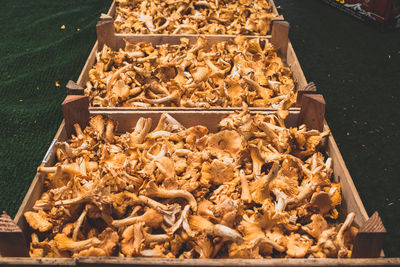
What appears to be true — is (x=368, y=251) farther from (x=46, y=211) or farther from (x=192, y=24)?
(x=192, y=24)

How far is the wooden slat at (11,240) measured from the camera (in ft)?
4.17

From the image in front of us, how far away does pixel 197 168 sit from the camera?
1.73m

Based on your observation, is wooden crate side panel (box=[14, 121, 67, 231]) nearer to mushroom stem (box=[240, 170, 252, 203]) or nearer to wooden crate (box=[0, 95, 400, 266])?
wooden crate (box=[0, 95, 400, 266])

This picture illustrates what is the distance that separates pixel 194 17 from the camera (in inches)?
134

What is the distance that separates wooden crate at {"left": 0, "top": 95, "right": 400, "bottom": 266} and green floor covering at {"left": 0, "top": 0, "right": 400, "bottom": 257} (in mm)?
716

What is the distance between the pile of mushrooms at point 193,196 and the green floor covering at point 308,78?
32.2 inches

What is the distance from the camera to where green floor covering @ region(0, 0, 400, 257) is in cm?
249

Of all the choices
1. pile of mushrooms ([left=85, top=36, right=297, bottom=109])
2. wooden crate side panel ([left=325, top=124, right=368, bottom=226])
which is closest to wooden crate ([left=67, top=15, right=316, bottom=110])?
pile of mushrooms ([left=85, top=36, right=297, bottom=109])

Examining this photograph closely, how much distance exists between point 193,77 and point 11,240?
1.54m

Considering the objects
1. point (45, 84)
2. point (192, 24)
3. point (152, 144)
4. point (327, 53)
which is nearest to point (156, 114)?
point (152, 144)

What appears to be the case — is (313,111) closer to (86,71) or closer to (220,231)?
(220,231)

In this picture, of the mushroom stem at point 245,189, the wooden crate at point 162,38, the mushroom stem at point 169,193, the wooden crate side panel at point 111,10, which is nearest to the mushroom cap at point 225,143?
the mushroom stem at point 245,189

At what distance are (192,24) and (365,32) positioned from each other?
7.65 ft

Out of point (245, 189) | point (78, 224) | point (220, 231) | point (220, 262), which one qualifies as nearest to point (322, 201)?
point (245, 189)
